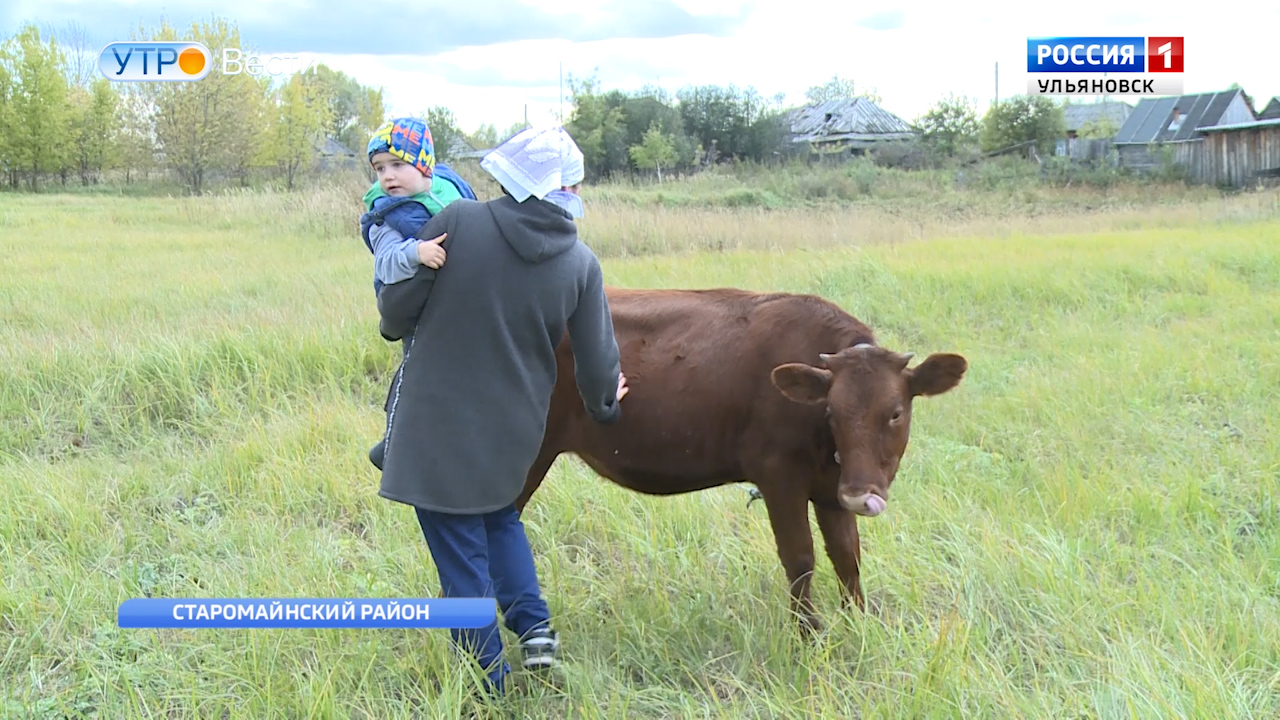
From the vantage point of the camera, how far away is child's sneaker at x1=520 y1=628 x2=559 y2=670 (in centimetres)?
298

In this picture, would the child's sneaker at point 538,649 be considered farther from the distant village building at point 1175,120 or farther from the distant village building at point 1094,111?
the distant village building at point 1094,111

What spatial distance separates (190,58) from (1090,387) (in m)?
21.4

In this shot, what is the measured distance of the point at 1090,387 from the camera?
613 cm

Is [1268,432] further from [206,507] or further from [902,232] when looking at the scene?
[902,232]

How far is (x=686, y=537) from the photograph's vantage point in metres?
4.09

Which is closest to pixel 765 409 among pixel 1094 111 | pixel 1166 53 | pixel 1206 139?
pixel 1166 53

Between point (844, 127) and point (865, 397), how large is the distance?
41.9 m

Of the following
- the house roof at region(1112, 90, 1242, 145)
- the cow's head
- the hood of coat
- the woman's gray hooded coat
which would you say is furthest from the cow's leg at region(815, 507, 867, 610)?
the house roof at region(1112, 90, 1242, 145)

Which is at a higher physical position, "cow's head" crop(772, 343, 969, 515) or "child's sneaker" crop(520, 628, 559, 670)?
"cow's head" crop(772, 343, 969, 515)

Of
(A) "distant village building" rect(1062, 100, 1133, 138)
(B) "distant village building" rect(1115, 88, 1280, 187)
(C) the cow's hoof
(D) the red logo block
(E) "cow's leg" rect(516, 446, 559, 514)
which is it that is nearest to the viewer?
(C) the cow's hoof

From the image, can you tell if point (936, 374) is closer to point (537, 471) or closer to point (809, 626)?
point (809, 626)

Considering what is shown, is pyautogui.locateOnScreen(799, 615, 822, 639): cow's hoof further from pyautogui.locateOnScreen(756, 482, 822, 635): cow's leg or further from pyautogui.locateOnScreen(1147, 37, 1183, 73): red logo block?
pyautogui.locateOnScreen(1147, 37, 1183, 73): red logo block

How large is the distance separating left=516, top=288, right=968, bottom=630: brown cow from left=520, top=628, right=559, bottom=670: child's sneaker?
82 centimetres

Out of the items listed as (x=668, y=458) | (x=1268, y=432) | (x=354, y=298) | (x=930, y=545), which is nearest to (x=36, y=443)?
(x=354, y=298)
